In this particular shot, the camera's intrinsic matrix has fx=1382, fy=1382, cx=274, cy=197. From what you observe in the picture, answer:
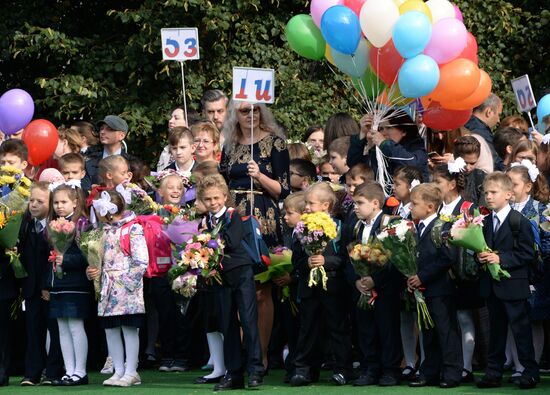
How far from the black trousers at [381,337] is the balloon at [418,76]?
1.71 metres

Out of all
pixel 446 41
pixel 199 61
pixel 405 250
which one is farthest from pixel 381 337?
pixel 199 61

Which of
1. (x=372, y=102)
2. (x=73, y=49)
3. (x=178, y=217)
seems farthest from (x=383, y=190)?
(x=73, y=49)

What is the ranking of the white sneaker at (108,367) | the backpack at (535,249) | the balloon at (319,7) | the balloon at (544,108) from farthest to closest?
the balloon at (544,108)
the white sneaker at (108,367)
the balloon at (319,7)
the backpack at (535,249)

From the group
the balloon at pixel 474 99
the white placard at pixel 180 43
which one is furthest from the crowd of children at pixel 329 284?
the white placard at pixel 180 43

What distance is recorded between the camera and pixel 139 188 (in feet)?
41.1

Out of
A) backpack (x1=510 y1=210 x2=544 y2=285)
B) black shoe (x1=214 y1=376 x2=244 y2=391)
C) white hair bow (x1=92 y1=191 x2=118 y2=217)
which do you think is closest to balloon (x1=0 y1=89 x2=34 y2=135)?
white hair bow (x1=92 y1=191 x2=118 y2=217)

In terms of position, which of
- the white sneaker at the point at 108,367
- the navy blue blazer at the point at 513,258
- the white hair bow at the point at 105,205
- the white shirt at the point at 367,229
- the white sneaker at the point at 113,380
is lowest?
the white sneaker at the point at 113,380

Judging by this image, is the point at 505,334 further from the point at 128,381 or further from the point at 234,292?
the point at 128,381

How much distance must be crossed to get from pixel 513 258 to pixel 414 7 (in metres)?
2.35

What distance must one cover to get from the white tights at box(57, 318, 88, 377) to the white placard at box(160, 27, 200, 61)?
402cm

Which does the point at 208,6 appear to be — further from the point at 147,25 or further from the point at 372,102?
the point at 372,102

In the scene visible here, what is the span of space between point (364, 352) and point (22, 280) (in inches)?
125

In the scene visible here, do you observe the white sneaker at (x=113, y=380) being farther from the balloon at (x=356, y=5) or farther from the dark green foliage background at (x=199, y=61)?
the dark green foliage background at (x=199, y=61)

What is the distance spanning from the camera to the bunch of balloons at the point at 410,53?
452 inches
